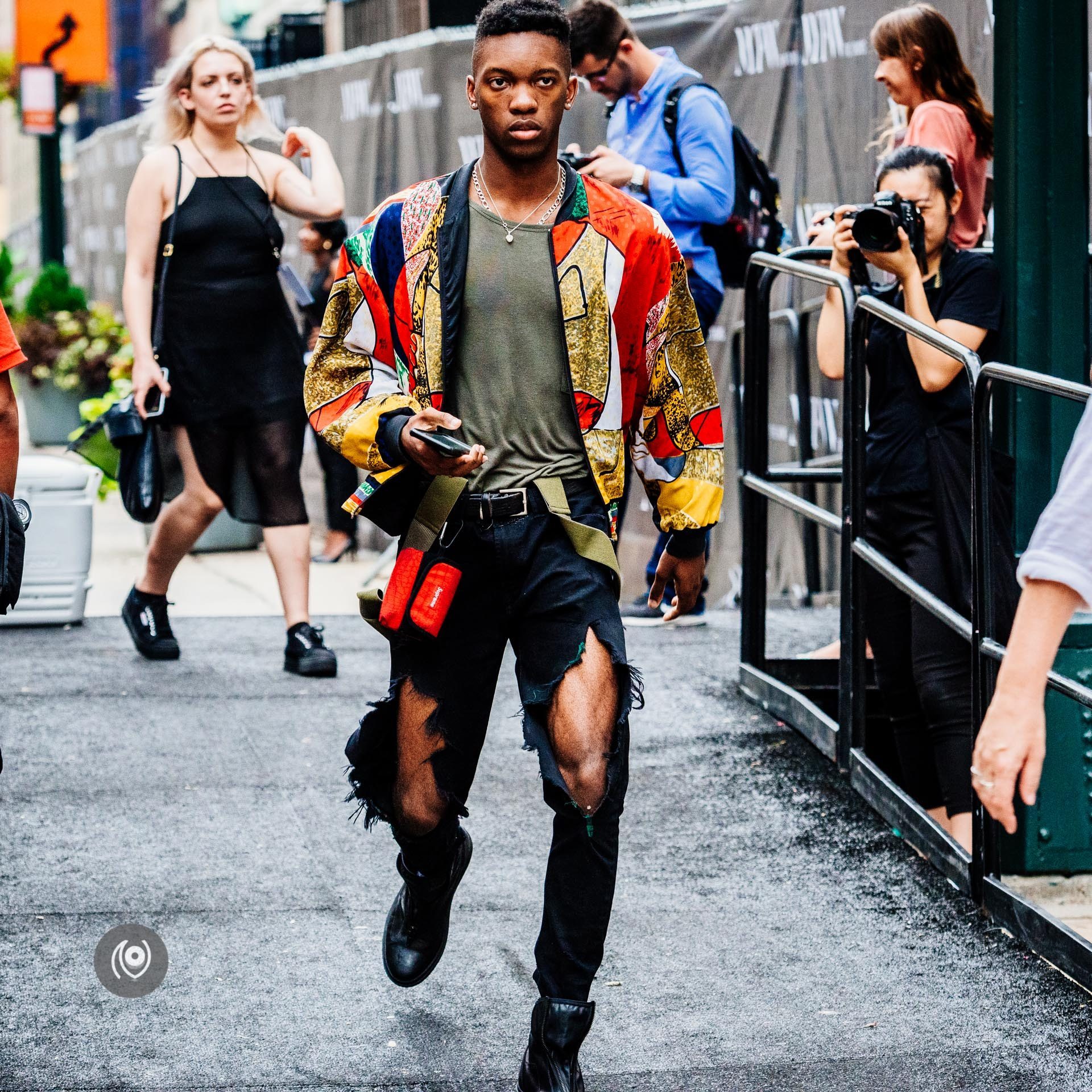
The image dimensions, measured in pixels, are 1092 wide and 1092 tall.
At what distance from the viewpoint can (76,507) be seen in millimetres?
7504

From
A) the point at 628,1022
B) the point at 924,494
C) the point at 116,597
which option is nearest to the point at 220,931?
the point at 628,1022

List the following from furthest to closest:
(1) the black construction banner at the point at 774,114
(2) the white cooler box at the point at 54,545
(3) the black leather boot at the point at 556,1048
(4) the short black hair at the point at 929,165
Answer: (1) the black construction banner at the point at 774,114, (2) the white cooler box at the point at 54,545, (4) the short black hair at the point at 929,165, (3) the black leather boot at the point at 556,1048

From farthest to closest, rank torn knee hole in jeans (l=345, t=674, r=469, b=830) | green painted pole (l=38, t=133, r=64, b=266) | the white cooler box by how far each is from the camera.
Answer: green painted pole (l=38, t=133, r=64, b=266) → the white cooler box → torn knee hole in jeans (l=345, t=674, r=469, b=830)

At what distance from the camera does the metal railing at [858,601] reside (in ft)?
13.8

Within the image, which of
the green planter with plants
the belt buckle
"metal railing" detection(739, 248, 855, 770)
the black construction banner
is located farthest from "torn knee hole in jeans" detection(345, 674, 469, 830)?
the green planter with plants

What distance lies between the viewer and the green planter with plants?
50.5 feet

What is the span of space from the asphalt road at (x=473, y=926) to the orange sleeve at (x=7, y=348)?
4.26 feet

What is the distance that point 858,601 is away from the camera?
531cm

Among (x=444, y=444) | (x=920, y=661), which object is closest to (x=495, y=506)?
(x=444, y=444)

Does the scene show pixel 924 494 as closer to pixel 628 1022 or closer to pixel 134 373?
pixel 628 1022

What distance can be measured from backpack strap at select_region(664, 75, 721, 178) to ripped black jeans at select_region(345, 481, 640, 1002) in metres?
3.54

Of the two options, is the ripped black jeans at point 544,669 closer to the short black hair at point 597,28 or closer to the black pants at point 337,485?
the short black hair at point 597,28

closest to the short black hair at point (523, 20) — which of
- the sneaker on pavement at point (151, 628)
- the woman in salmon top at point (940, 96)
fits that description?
the woman in salmon top at point (940, 96)

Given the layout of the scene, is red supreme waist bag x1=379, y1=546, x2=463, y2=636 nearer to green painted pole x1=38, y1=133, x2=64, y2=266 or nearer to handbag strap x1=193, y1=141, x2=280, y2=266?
handbag strap x1=193, y1=141, x2=280, y2=266
